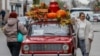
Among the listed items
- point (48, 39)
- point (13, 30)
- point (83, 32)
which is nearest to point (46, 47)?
point (48, 39)

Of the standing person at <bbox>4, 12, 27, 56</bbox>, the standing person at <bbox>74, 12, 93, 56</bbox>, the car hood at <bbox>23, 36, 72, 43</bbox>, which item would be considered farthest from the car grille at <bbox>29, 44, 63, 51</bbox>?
the standing person at <bbox>74, 12, 93, 56</bbox>

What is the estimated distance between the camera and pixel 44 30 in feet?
48.9

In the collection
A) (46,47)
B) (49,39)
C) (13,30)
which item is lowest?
(46,47)

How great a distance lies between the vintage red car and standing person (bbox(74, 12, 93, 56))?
482 mm

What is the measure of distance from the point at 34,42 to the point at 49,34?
0.80 m

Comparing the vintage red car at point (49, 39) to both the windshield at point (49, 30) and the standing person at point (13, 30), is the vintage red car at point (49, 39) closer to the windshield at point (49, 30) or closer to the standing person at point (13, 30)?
the windshield at point (49, 30)

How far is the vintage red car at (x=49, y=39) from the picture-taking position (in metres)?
14.0

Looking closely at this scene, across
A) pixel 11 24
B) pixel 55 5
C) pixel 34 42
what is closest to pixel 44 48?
pixel 34 42

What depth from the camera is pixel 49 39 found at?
14.3 meters

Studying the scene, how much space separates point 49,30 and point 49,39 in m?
0.65

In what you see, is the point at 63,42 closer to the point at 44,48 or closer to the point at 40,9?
the point at 44,48

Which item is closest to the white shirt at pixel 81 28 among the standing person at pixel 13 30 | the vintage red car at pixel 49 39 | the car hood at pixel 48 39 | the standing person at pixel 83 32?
the standing person at pixel 83 32

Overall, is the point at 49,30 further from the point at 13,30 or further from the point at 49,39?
the point at 13,30

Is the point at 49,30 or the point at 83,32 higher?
the point at 49,30
